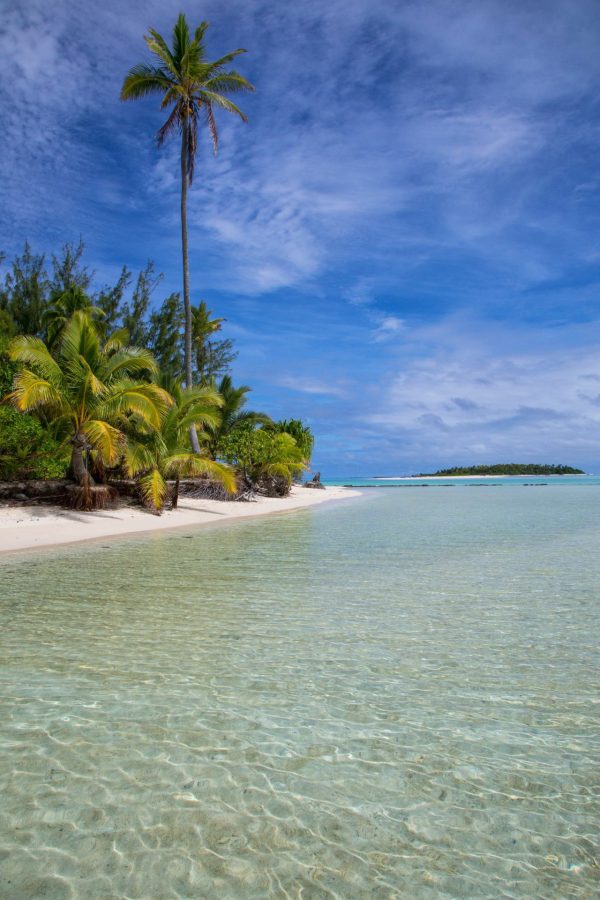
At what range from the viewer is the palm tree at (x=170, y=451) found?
683 inches

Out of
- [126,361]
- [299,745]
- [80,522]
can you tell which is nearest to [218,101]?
[126,361]

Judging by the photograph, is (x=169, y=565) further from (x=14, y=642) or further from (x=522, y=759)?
(x=522, y=759)

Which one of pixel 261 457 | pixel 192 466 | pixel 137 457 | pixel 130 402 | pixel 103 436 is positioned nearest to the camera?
pixel 103 436

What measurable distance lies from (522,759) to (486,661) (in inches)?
58.8

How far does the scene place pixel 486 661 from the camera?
4.26 meters

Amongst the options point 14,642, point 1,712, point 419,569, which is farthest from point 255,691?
point 419,569

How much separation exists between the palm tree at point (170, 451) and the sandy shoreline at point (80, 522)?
0.91m

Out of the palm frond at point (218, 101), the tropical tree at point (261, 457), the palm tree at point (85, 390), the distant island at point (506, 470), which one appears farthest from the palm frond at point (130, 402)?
the distant island at point (506, 470)

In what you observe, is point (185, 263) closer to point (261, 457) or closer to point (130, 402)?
point (261, 457)

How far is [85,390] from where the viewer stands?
15.7 m

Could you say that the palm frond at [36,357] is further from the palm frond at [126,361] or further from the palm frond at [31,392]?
the palm frond at [126,361]

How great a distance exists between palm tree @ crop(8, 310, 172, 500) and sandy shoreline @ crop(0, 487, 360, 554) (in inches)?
54.4

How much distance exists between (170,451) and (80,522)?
455cm

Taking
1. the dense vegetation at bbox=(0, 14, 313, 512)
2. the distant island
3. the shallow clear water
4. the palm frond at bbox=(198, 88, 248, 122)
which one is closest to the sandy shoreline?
the dense vegetation at bbox=(0, 14, 313, 512)
